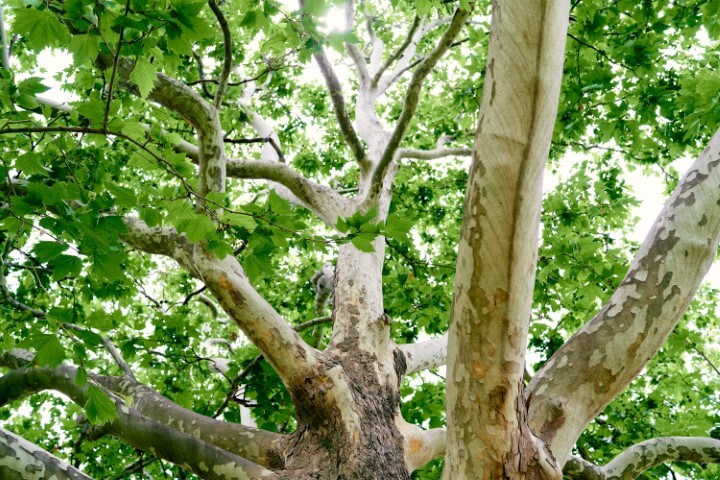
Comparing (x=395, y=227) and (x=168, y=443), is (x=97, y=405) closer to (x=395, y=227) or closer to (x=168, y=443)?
(x=168, y=443)

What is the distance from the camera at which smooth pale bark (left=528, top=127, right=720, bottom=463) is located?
6.99ft

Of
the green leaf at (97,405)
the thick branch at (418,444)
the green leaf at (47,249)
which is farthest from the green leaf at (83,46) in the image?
the thick branch at (418,444)

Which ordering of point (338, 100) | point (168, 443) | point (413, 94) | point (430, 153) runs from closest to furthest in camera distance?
1. point (168, 443)
2. point (413, 94)
3. point (338, 100)
4. point (430, 153)

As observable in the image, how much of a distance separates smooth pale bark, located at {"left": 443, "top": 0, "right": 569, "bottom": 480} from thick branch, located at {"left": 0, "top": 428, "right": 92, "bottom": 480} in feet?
6.17

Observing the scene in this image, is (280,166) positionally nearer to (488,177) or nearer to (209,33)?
(209,33)

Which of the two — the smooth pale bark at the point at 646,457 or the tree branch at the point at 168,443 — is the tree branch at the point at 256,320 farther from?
the smooth pale bark at the point at 646,457

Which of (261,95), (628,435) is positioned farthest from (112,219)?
(261,95)

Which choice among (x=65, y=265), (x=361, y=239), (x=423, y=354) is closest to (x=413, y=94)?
(x=423, y=354)

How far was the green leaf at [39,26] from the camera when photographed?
1.91 metres

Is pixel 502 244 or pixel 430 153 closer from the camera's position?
pixel 502 244

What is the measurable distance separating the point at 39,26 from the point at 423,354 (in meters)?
3.28

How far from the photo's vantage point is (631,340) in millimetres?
2131

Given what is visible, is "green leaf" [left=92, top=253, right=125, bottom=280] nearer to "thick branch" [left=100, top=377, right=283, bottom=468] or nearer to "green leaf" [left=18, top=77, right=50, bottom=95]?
"green leaf" [left=18, top=77, right=50, bottom=95]

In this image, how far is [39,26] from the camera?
77.1 inches
